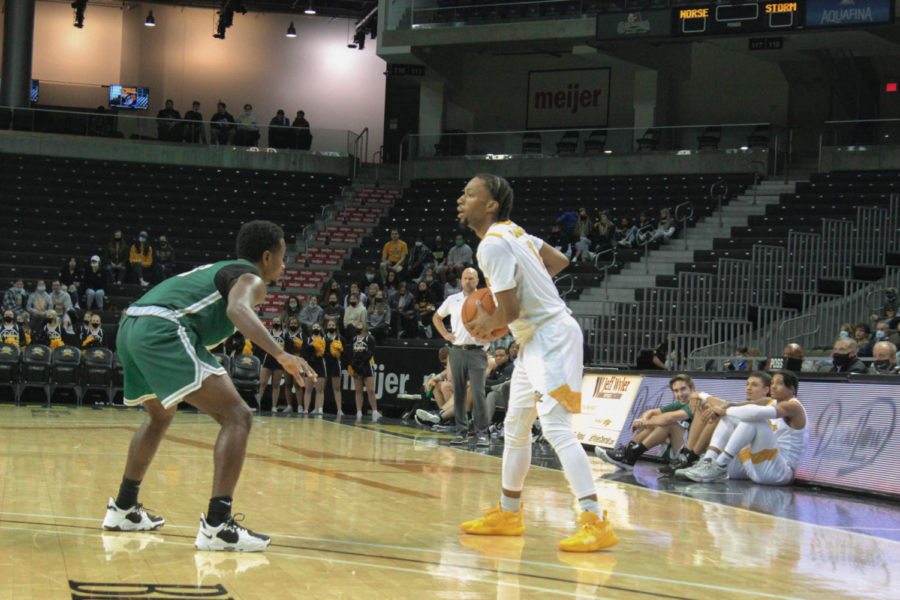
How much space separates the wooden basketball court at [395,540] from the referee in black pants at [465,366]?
170cm

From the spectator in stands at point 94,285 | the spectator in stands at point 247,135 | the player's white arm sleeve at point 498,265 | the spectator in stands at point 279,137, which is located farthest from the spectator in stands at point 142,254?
the player's white arm sleeve at point 498,265

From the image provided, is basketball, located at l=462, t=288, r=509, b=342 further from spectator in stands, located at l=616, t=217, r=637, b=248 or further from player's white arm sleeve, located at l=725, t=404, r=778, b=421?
spectator in stands, located at l=616, t=217, r=637, b=248

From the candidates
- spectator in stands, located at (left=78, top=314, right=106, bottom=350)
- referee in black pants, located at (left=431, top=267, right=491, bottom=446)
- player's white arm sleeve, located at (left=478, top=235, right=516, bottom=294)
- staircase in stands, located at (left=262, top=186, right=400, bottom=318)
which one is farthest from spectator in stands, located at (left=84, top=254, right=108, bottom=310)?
player's white arm sleeve, located at (left=478, top=235, right=516, bottom=294)

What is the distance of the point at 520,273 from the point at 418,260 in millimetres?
16786

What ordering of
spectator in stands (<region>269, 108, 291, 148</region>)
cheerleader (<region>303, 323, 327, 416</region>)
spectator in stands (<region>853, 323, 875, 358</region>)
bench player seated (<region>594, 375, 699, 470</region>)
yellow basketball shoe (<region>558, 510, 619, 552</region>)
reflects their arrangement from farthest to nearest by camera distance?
spectator in stands (<region>269, 108, 291, 148</region>) < cheerleader (<region>303, 323, 327, 416</region>) < spectator in stands (<region>853, 323, 875, 358</region>) < bench player seated (<region>594, 375, 699, 470</region>) < yellow basketball shoe (<region>558, 510, 619, 552</region>)

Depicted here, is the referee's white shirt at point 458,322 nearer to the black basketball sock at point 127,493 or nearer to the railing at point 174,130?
the black basketball sock at point 127,493

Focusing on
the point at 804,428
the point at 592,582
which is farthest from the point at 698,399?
the point at 592,582

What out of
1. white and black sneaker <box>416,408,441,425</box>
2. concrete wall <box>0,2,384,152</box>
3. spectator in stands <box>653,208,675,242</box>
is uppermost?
concrete wall <box>0,2,384,152</box>

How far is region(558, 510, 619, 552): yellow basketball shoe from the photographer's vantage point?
18.1 ft

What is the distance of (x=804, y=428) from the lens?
956 centimetres

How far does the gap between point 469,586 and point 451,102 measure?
29.9m

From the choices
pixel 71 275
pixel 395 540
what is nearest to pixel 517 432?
pixel 395 540

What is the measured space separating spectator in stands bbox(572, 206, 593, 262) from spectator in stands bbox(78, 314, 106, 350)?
9.72 meters

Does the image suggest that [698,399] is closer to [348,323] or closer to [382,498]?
[382,498]
